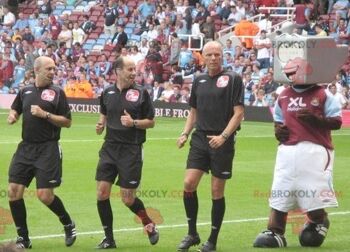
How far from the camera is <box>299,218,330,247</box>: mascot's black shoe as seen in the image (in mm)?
11383

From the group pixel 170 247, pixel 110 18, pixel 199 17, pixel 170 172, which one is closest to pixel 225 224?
pixel 170 247

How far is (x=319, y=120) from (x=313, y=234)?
1176mm

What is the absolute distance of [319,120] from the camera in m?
11.2

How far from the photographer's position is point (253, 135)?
27.0 meters

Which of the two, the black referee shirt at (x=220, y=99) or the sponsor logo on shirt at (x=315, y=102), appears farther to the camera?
the sponsor logo on shirt at (x=315, y=102)

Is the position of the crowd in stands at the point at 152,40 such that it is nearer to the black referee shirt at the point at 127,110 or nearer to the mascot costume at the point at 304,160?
the mascot costume at the point at 304,160

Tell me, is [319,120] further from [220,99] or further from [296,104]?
[220,99]

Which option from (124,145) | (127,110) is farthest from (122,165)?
(127,110)

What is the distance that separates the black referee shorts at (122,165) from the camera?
37.2ft

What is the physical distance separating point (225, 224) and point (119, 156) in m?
2.26

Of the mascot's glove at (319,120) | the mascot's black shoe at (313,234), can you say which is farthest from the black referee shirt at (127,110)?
the mascot's black shoe at (313,234)

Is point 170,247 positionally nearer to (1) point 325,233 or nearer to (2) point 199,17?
(1) point 325,233

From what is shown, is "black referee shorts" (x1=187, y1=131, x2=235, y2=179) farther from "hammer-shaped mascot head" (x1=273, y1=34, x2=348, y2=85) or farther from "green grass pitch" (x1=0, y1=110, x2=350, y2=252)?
"hammer-shaped mascot head" (x1=273, y1=34, x2=348, y2=85)

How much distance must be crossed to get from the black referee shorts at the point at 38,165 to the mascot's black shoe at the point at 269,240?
6.95 ft
